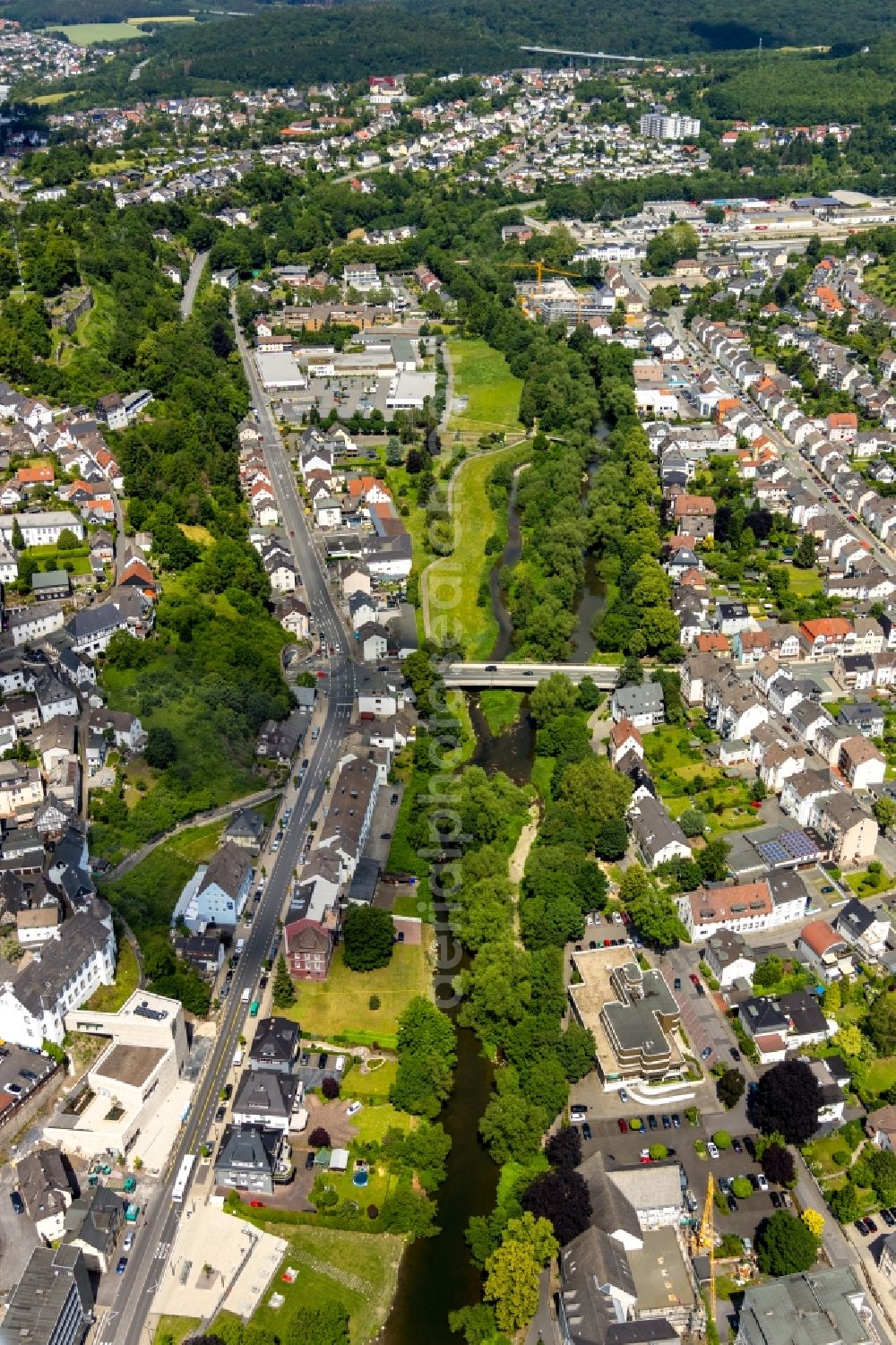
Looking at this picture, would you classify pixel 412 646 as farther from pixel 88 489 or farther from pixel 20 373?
pixel 20 373

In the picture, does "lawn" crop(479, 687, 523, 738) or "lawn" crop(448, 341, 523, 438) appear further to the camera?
"lawn" crop(448, 341, 523, 438)

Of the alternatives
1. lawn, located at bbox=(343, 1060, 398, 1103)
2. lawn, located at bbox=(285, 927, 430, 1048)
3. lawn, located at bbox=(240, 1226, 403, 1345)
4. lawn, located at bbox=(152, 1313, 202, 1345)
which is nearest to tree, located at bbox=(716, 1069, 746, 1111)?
lawn, located at bbox=(343, 1060, 398, 1103)

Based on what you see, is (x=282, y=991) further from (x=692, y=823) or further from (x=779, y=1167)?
(x=692, y=823)

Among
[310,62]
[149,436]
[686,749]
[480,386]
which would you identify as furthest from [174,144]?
[686,749]

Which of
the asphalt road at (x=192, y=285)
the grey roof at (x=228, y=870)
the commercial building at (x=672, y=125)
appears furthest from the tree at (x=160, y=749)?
the commercial building at (x=672, y=125)

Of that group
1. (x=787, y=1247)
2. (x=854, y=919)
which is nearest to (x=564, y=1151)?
(x=787, y=1247)

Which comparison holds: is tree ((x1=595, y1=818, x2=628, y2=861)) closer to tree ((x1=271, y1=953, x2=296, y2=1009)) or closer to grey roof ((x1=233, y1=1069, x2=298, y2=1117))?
tree ((x1=271, y1=953, x2=296, y2=1009))
